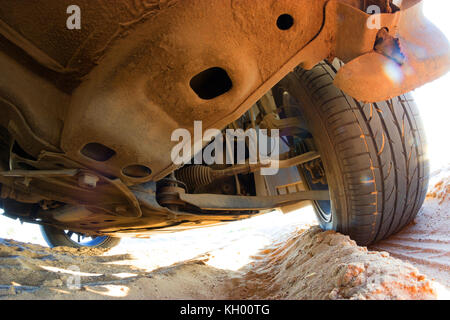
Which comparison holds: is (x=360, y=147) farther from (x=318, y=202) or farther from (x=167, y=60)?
(x=167, y=60)

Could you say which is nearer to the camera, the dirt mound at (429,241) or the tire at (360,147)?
the dirt mound at (429,241)

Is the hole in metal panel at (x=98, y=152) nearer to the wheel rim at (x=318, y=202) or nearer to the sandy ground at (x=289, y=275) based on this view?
the sandy ground at (x=289, y=275)

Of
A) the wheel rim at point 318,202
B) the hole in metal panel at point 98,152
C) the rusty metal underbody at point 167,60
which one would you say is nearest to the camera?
the rusty metal underbody at point 167,60

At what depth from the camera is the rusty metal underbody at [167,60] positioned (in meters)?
0.80

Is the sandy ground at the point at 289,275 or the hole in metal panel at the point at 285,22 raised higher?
the hole in metal panel at the point at 285,22

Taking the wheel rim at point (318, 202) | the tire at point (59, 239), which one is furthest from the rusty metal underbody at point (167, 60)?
the tire at point (59, 239)

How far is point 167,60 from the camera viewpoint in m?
0.84

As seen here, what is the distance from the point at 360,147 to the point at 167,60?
1.10m

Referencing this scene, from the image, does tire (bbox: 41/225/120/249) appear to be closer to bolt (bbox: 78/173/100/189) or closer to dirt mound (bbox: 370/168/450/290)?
bolt (bbox: 78/173/100/189)

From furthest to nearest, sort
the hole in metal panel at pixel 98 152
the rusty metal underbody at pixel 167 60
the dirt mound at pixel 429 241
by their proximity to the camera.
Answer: the dirt mound at pixel 429 241 → the hole in metal panel at pixel 98 152 → the rusty metal underbody at pixel 167 60

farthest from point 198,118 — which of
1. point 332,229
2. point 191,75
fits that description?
point 332,229

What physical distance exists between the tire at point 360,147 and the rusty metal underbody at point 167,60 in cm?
49

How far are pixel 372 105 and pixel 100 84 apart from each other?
1363 mm
